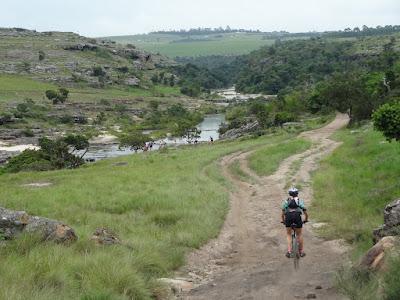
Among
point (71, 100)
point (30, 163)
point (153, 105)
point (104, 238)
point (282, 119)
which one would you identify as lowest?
point (153, 105)

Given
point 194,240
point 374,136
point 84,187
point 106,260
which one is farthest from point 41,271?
point 374,136

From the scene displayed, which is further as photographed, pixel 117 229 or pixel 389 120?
pixel 389 120

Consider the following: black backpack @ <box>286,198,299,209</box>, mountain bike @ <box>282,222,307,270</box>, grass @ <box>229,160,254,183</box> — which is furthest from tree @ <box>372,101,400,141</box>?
mountain bike @ <box>282,222,307,270</box>

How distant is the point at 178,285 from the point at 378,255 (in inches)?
194

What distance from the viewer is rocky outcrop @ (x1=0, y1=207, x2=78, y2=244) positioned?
14.3 metres

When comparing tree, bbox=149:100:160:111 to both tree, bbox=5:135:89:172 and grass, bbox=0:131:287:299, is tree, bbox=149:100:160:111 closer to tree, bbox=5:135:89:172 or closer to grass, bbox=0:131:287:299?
tree, bbox=5:135:89:172

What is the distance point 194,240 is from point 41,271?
705 cm

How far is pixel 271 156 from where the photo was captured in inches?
1697

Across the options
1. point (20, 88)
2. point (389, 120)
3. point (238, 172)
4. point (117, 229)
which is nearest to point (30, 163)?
point (238, 172)

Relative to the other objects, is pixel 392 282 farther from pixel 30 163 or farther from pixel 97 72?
pixel 97 72

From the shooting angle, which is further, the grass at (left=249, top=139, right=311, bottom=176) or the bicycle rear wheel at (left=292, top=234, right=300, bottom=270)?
the grass at (left=249, top=139, right=311, bottom=176)

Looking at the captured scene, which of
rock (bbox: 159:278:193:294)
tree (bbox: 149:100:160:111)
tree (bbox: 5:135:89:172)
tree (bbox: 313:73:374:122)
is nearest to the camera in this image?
rock (bbox: 159:278:193:294)

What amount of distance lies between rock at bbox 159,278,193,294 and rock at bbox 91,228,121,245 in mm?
2498

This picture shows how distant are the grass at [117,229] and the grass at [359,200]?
4.38 meters
